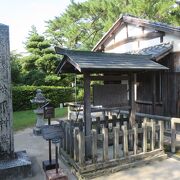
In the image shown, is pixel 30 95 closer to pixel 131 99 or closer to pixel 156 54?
pixel 156 54

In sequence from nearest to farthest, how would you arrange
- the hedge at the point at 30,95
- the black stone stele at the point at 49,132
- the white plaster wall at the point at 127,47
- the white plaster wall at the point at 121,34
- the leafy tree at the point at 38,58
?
the black stone stele at the point at 49,132 < the white plaster wall at the point at 127,47 < the white plaster wall at the point at 121,34 < the hedge at the point at 30,95 < the leafy tree at the point at 38,58

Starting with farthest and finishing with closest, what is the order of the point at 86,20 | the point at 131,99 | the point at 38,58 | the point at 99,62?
the point at 86,20
the point at 38,58
the point at 131,99
the point at 99,62

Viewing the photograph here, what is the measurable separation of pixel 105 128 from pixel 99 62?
1663mm

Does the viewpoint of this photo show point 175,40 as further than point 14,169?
Yes

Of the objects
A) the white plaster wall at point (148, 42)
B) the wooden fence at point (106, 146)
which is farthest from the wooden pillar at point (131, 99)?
the white plaster wall at point (148, 42)

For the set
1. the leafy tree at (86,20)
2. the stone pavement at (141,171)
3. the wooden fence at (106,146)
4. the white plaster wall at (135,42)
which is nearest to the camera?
the stone pavement at (141,171)

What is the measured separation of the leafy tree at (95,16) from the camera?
19734mm

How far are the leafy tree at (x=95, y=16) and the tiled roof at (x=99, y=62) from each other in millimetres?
14491

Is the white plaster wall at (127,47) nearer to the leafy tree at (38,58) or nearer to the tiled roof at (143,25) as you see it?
the tiled roof at (143,25)

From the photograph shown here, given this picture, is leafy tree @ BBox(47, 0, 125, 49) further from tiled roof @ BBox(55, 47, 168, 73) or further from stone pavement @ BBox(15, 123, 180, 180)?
stone pavement @ BBox(15, 123, 180, 180)

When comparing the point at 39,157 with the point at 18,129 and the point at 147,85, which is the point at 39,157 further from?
the point at 147,85

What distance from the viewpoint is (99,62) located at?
5824 millimetres

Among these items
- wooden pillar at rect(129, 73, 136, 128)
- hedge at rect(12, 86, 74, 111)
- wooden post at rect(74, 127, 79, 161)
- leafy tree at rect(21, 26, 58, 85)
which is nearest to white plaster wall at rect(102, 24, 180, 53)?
wooden pillar at rect(129, 73, 136, 128)

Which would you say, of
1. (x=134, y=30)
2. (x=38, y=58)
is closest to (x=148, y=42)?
(x=134, y=30)
